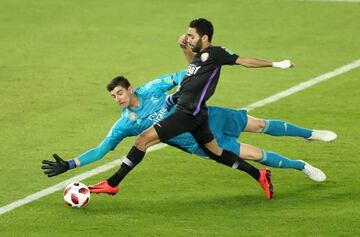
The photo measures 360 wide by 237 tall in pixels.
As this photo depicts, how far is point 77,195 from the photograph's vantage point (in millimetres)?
14812

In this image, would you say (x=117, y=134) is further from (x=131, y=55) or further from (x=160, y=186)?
(x=131, y=55)

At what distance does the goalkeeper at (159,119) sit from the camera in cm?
1507

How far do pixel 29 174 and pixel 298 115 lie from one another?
492cm

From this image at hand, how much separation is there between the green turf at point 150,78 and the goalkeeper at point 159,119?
1.50 ft

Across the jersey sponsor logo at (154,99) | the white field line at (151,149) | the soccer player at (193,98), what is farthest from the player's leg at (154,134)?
the white field line at (151,149)

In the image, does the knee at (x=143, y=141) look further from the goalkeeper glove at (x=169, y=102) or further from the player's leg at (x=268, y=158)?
the player's leg at (x=268, y=158)

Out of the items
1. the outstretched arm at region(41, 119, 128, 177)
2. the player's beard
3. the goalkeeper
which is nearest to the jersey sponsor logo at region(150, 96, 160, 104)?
the goalkeeper

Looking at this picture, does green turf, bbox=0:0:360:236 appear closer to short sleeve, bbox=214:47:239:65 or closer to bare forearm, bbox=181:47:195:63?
bare forearm, bbox=181:47:195:63

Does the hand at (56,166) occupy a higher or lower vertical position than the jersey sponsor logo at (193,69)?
lower

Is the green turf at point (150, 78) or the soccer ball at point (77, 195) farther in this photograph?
the soccer ball at point (77, 195)

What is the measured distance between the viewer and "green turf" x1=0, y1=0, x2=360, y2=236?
14477mm

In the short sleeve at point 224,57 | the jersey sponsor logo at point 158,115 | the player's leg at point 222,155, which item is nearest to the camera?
the short sleeve at point 224,57

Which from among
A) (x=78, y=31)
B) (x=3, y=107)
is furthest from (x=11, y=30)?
(x=3, y=107)

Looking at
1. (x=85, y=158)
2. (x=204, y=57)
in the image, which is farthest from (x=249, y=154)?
(x=85, y=158)
